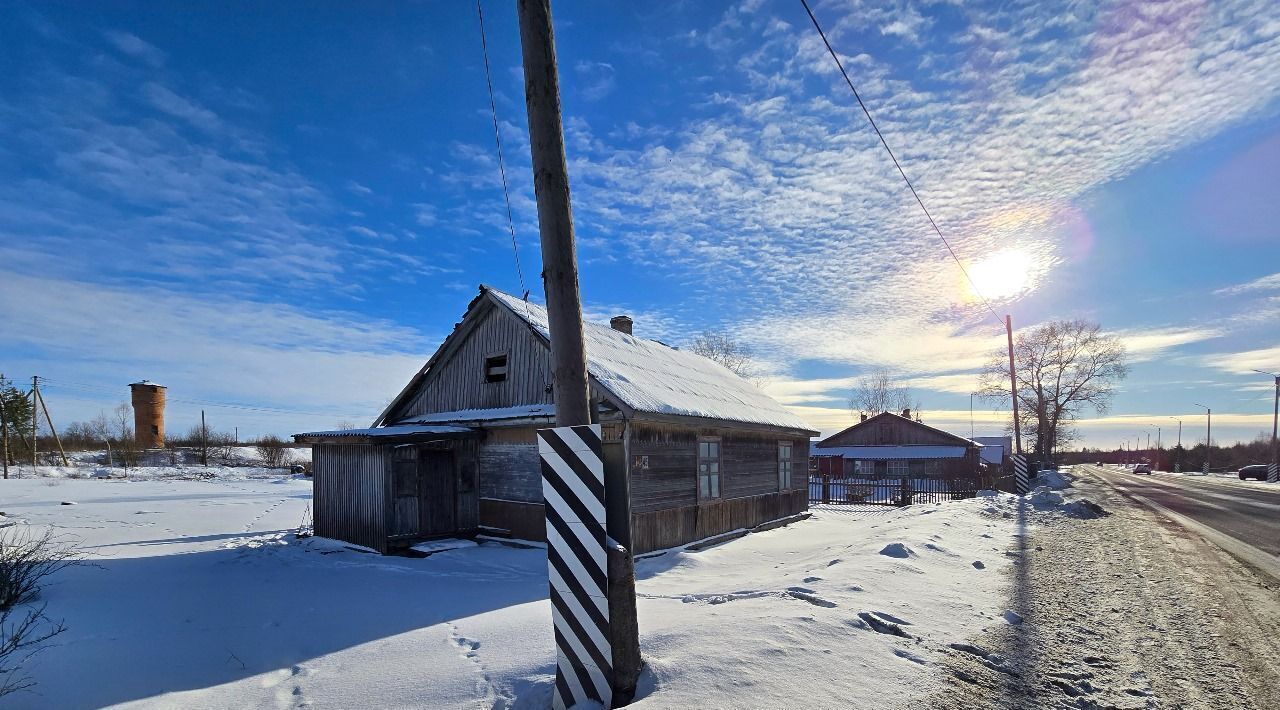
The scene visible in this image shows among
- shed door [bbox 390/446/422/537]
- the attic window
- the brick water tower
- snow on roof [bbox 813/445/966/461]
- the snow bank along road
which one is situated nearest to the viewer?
the snow bank along road

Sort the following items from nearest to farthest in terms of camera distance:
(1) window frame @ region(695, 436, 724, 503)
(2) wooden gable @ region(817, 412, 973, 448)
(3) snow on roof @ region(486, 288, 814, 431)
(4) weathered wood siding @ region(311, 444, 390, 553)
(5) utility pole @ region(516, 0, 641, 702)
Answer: (5) utility pole @ region(516, 0, 641, 702) → (3) snow on roof @ region(486, 288, 814, 431) → (4) weathered wood siding @ region(311, 444, 390, 553) → (1) window frame @ region(695, 436, 724, 503) → (2) wooden gable @ region(817, 412, 973, 448)

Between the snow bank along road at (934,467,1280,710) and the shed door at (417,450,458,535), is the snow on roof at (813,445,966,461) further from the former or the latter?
the shed door at (417,450,458,535)

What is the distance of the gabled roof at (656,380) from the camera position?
37.9 feet

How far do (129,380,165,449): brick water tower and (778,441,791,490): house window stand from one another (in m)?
55.7

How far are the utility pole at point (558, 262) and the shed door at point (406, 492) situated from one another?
30.5ft

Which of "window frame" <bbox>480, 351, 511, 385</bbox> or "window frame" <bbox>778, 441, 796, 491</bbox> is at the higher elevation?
"window frame" <bbox>480, 351, 511, 385</bbox>

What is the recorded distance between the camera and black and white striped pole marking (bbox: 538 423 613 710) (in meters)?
4.43

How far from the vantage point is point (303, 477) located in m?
39.1

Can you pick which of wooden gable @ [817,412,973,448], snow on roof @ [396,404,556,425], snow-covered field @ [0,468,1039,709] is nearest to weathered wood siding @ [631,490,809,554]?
snow-covered field @ [0,468,1039,709]

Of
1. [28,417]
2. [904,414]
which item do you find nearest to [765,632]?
[904,414]

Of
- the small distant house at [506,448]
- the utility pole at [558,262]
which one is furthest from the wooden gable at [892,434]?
the utility pole at [558,262]

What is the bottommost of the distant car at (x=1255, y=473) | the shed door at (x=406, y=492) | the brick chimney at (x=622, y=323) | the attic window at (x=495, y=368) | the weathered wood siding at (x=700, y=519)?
the distant car at (x=1255, y=473)

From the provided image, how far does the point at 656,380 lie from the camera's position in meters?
14.0

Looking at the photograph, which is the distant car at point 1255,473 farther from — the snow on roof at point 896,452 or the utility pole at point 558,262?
the utility pole at point 558,262
